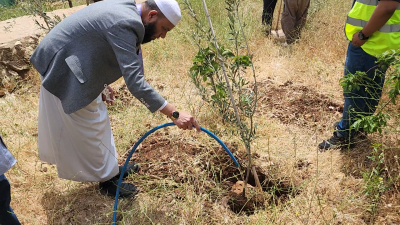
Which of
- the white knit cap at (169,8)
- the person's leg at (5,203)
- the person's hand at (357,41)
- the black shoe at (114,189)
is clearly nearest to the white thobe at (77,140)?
the black shoe at (114,189)

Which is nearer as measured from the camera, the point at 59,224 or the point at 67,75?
the point at 67,75

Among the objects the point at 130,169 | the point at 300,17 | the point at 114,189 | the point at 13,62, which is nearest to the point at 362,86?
the point at 130,169

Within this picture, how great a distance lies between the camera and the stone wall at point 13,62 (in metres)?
4.05

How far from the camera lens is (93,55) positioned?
1.82m

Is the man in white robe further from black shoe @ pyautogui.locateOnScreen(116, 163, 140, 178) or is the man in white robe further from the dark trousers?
the dark trousers

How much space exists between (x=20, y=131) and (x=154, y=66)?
1917 millimetres

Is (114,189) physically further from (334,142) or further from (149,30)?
(334,142)

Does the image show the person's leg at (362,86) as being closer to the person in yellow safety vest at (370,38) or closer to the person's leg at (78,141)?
the person in yellow safety vest at (370,38)

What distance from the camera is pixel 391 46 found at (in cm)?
214

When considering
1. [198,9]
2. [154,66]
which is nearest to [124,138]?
[154,66]

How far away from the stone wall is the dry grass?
0.54 feet

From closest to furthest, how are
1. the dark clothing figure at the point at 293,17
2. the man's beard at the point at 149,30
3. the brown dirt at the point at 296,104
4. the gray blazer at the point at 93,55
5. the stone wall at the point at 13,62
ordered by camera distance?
the gray blazer at the point at 93,55 < the man's beard at the point at 149,30 < the brown dirt at the point at 296,104 < the stone wall at the point at 13,62 < the dark clothing figure at the point at 293,17

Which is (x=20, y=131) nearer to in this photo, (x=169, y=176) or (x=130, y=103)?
(x=130, y=103)

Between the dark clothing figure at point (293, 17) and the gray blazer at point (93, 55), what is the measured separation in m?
3.33
